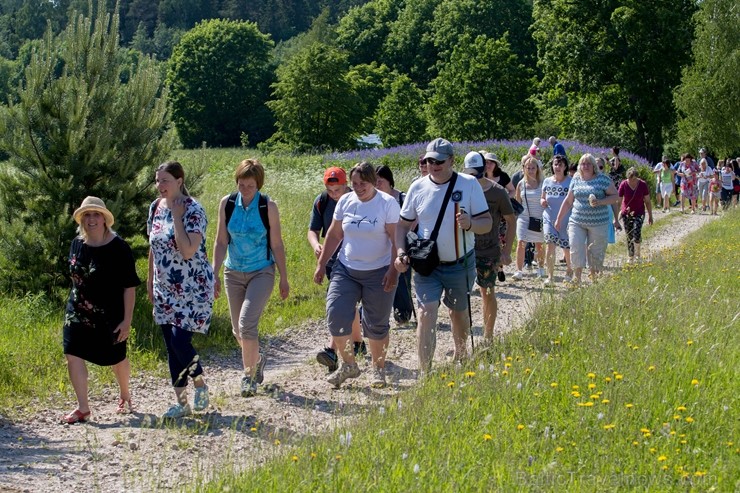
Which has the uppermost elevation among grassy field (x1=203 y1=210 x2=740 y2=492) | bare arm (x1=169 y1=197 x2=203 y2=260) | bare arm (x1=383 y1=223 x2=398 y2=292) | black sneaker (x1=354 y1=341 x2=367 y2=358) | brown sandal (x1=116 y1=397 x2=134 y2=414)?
bare arm (x1=169 y1=197 x2=203 y2=260)

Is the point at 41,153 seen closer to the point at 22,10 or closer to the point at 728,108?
the point at 728,108

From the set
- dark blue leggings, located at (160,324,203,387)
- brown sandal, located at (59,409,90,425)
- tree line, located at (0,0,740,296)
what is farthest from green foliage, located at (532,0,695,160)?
brown sandal, located at (59,409,90,425)

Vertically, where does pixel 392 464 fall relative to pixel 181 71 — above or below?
below

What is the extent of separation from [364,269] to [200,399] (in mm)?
1739

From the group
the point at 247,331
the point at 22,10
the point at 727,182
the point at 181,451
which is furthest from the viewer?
the point at 22,10

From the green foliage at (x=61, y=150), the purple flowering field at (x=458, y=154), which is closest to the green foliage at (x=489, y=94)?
the purple flowering field at (x=458, y=154)

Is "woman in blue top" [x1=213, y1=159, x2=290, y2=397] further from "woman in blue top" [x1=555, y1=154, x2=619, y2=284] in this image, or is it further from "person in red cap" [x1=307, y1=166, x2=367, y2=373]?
"woman in blue top" [x1=555, y1=154, x2=619, y2=284]

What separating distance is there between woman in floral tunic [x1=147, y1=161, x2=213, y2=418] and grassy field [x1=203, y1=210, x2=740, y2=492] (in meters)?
1.71

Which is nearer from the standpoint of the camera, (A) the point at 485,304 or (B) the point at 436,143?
(B) the point at 436,143

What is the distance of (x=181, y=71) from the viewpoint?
282ft

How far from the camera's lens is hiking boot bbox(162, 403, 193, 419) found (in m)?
7.70

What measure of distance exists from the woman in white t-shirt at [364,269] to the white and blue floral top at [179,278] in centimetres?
122

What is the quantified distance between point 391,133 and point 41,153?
2282 inches

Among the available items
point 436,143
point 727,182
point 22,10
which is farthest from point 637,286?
point 22,10
